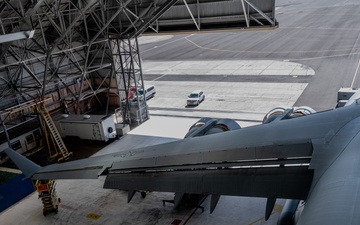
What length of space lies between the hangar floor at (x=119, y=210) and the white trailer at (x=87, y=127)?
9001 millimetres

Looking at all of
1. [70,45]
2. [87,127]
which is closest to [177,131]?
[87,127]

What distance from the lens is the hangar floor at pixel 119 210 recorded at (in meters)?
22.3

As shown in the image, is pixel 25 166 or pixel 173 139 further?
pixel 173 139

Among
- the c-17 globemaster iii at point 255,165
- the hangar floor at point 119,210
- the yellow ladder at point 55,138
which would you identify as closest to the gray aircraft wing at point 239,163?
the c-17 globemaster iii at point 255,165

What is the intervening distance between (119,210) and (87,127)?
16.1 meters

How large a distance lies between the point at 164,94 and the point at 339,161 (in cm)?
4472

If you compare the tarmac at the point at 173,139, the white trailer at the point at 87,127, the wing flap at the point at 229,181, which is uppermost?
the wing flap at the point at 229,181

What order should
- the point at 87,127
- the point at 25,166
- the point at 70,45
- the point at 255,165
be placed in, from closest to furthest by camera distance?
the point at 255,165 → the point at 25,166 → the point at 70,45 → the point at 87,127

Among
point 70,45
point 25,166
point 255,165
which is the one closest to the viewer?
point 255,165

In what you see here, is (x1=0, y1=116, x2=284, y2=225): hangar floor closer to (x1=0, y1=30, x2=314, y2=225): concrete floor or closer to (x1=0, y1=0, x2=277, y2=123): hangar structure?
(x1=0, y1=30, x2=314, y2=225): concrete floor

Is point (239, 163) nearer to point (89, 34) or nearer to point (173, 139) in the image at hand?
point (173, 139)

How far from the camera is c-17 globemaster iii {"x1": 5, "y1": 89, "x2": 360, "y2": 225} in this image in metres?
10.3

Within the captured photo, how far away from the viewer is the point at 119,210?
79.7 feet

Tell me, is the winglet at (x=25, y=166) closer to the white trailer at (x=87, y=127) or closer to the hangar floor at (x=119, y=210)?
the hangar floor at (x=119, y=210)
